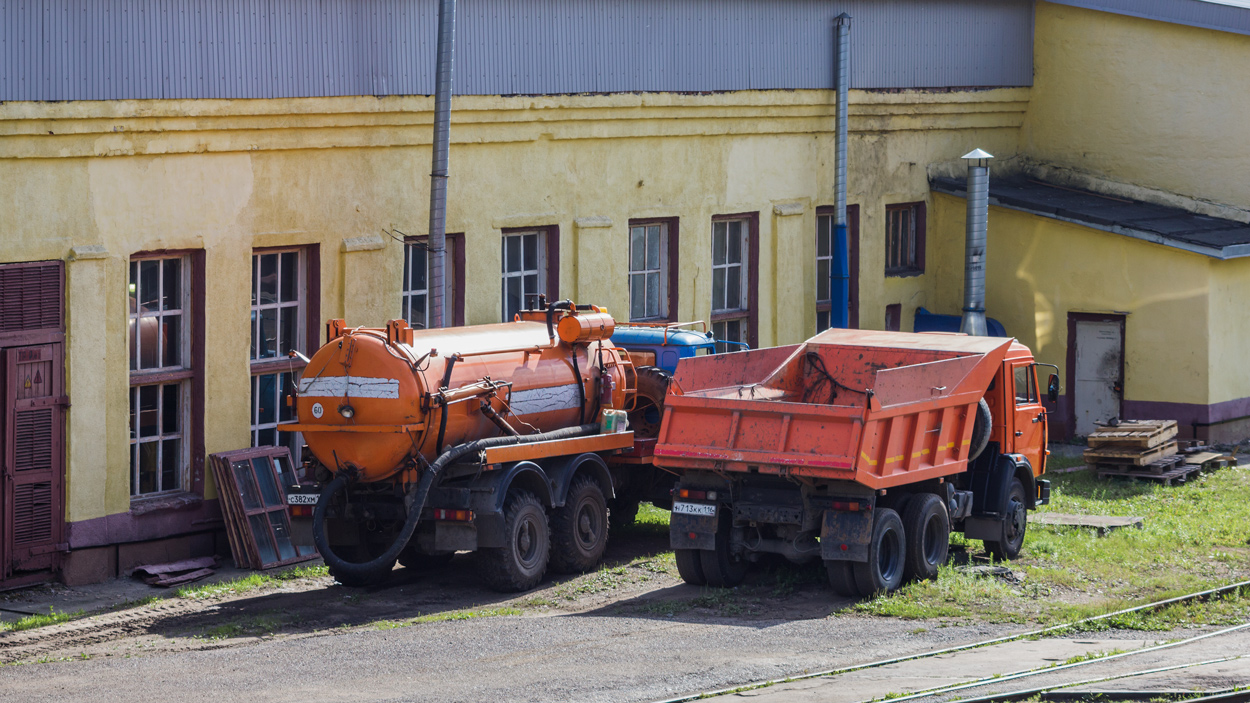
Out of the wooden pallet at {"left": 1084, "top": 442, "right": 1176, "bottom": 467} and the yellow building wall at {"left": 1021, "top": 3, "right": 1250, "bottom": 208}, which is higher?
the yellow building wall at {"left": 1021, "top": 3, "right": 1250, "bottom": 208}

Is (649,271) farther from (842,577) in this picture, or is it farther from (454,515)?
(842,577)

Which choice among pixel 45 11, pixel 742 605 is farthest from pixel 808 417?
pixel 45 11

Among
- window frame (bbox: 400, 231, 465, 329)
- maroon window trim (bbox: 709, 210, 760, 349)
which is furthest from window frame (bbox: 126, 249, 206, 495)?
maroon window trim (bbox: 709, 210, 760, 349)

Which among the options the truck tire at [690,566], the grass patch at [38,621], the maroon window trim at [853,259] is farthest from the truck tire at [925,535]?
the maroon window trim at [853,259]

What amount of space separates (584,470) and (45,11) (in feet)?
22.3

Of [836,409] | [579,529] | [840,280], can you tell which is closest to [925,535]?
[836,409]

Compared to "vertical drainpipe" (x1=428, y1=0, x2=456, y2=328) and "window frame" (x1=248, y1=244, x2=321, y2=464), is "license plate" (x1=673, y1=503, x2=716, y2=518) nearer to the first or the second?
"vertical drainpipe" (x1=428, y1=0, x2=456, y2=328)

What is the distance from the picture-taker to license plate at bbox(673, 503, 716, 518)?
579 inches

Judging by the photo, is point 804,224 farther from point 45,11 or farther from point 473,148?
point 45,11

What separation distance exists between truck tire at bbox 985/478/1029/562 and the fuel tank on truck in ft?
15.5

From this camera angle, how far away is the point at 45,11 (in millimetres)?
15164

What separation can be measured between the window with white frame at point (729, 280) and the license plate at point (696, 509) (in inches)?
325

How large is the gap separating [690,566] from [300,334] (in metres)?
5.51

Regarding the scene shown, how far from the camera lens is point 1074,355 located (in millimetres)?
25609
